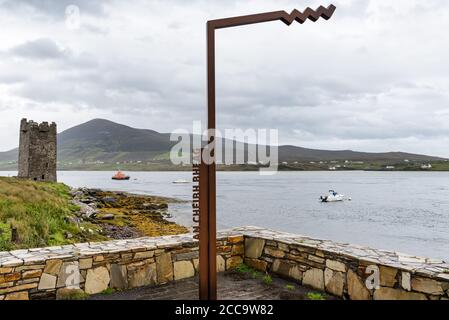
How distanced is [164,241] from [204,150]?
207 centimetres

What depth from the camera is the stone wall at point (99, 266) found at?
4.13 metres

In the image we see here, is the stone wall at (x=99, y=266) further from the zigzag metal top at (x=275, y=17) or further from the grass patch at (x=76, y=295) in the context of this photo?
the zigzag metal top at (x=275, y=17)

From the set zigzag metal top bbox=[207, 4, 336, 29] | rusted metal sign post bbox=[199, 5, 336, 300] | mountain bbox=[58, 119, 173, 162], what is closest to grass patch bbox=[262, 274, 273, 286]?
rusted metal sign post bbox=[199, 5, 336, 300]

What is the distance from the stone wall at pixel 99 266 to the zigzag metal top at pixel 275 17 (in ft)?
A: 10.0

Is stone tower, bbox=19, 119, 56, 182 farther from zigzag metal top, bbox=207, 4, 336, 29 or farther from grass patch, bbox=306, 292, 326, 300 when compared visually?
zigzag metal top, bbox=207, 4, 336, 29

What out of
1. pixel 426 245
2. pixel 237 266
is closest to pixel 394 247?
pixel 426 245

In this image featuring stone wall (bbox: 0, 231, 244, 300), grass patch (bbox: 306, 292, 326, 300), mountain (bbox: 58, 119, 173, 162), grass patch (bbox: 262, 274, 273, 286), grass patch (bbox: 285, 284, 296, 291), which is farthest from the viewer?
mountain (bbox: 58, 119, 173, 162)

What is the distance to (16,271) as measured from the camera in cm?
408

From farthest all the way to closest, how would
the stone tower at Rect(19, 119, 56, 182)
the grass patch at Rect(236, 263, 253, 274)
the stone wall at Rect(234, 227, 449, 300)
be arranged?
the stone tower at Rect(19, 119, 56, 182)
the grass patch at Rect(236, 263, 253, 274)
the stone wall at Rect(234, 227, 449, 300)

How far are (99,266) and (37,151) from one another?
3712 cm

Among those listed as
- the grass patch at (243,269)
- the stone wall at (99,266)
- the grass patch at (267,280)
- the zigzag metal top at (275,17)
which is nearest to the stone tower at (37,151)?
the stone wall at (99,266)

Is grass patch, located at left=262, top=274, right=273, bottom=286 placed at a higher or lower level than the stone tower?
lower

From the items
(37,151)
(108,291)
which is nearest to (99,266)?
(108,291)

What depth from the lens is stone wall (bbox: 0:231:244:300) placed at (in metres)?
4.13
